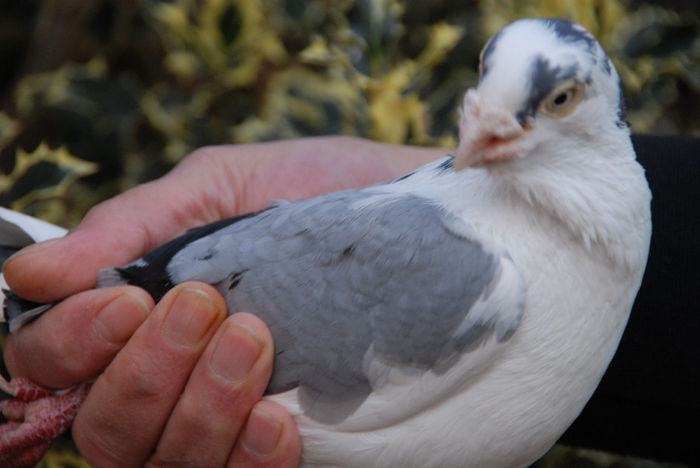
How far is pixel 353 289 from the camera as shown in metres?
1.12

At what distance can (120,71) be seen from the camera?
2.43 m

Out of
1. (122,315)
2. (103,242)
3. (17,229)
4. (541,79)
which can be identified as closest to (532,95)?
(541,79)

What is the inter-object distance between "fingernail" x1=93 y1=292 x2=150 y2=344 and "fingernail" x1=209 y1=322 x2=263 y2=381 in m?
0.15

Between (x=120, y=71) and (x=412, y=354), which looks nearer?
(x=412, y=354)

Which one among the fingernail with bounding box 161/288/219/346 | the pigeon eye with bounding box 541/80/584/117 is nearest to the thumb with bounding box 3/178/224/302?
the fingernail with bounding box 161/288/219/346

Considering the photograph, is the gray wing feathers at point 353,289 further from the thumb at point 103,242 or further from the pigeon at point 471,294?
the thumb at point 103,242

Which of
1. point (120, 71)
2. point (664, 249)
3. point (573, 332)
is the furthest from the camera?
point (120, 71)

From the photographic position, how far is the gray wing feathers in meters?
1.08

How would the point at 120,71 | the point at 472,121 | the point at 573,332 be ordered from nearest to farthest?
the point at 472,121, the point at 573,332, the point at 120,71

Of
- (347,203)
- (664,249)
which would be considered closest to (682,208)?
(664,249)

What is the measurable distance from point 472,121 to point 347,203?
0.92 feet

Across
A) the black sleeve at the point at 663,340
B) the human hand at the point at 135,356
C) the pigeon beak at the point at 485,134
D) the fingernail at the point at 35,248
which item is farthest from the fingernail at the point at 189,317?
the black sleeve at the point at 663,340

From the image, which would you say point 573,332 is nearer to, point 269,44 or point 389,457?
point 389,457

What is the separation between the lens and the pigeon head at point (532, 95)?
0.96 m
